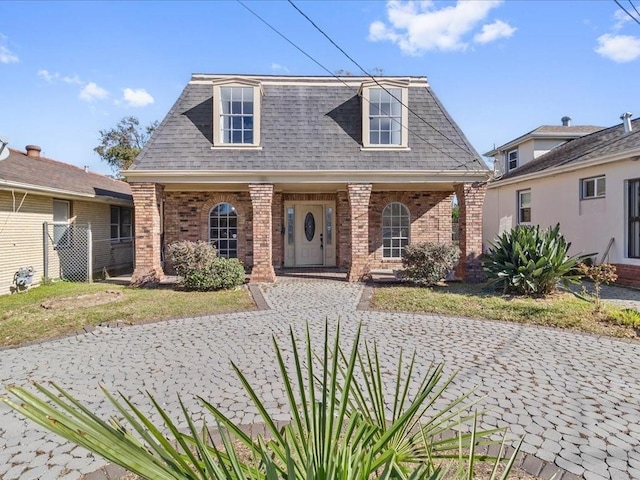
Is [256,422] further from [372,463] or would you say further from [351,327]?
[351,327]

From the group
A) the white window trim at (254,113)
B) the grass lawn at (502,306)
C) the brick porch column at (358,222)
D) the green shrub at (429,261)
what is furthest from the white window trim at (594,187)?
the white window trim at (254,113)

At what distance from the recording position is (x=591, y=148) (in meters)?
13.5

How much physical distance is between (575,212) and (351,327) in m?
10.7

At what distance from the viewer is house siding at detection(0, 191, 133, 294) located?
1002cm

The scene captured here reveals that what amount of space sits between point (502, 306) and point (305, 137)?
7.57m

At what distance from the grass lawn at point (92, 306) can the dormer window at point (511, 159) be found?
54.1 feet

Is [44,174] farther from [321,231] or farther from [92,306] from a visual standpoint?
[321,231]

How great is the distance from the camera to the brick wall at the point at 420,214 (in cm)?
1381

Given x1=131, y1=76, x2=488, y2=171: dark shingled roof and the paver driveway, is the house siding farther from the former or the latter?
the paver driveway

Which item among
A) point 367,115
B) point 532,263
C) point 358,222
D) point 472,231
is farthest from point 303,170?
point 532,263

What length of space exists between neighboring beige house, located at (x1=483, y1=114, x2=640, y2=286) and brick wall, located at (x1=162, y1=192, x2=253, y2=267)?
11381 mm

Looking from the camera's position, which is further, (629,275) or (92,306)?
(629,275)

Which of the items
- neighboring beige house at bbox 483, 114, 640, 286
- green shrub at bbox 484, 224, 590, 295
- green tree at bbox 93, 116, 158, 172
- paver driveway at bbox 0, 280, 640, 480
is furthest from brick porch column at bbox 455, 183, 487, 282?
green tree at bbox 93, 116, 158, 172

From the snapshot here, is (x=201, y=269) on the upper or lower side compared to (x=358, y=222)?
lower
